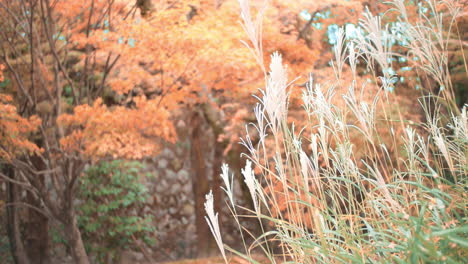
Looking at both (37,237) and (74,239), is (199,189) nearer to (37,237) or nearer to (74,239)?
(74,239)

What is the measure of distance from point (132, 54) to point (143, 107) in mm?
619

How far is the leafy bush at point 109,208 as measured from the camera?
8.50m

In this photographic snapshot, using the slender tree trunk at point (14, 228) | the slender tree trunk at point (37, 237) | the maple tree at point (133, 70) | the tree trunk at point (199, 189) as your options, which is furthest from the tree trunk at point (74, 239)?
the slender tree trunk at point (37, 237)

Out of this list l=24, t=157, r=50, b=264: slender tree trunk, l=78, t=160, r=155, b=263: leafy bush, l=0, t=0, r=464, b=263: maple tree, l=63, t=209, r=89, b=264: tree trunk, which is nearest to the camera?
l=0, t=0, r=464, b=263: maple tree

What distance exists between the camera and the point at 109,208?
8617 mm

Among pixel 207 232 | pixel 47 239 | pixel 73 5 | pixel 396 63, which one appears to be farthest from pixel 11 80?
pixel 396 63

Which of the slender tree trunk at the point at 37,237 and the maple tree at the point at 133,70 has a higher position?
the maple tree at the point at 133,70

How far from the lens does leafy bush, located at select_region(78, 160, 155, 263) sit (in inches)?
335

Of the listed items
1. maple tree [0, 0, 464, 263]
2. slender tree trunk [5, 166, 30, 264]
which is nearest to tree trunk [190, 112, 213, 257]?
maple tree [0, 0, 464, 263]

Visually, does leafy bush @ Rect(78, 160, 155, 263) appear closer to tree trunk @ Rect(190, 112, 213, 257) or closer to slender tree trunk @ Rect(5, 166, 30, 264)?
slender tree trunk @ Rect(5, 166, 30, 264)

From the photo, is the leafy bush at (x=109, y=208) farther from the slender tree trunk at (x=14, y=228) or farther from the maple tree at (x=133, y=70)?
the maple tree at (x=133, y=70)

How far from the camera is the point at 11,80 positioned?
7.53 m

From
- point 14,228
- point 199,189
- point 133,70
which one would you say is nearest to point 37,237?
point 14,228

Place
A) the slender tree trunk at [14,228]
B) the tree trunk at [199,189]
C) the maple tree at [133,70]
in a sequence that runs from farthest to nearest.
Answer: the slender tree trunk at [14,228], the tree trunk at [199,189], the maple tree at [133,70]
